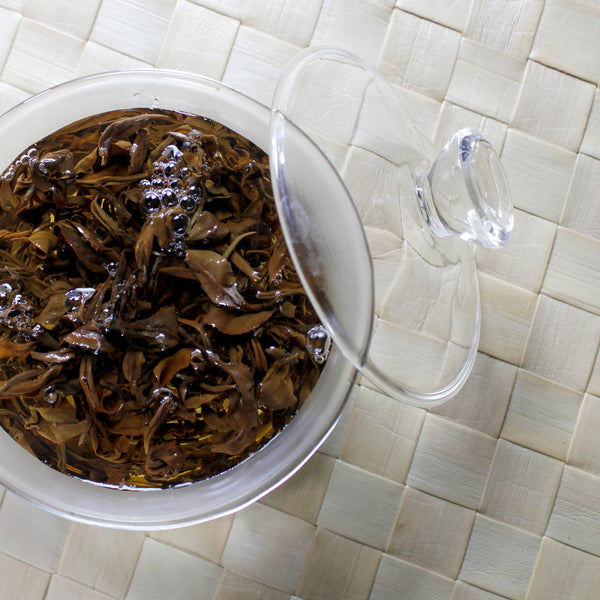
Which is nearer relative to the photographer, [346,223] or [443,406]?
[346,223]

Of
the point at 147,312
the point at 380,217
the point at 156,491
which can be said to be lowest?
the point at 156,491

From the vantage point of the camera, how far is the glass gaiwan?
1.31 feet

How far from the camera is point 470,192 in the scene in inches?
17.0

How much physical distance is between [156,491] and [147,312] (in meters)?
0.16

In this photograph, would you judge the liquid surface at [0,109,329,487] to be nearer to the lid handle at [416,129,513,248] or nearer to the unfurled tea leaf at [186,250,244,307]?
the unfurled tea leaf at [186,250,244,307]

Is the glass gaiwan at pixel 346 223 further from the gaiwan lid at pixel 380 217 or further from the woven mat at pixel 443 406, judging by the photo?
the woven mat at pixel 443 406

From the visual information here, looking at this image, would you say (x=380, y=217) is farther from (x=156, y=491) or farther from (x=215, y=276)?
(x=156, y=491)

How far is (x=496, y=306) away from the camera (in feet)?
2.20

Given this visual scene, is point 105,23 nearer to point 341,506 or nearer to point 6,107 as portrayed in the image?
point 6,107

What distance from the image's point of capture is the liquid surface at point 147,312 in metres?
0.41

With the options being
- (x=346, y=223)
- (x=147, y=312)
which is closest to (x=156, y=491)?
(x=147, y=312)

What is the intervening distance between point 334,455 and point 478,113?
427 millimetres

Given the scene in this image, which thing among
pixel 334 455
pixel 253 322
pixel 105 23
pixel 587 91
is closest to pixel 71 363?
pixel 253 322

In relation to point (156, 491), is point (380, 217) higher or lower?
higher
